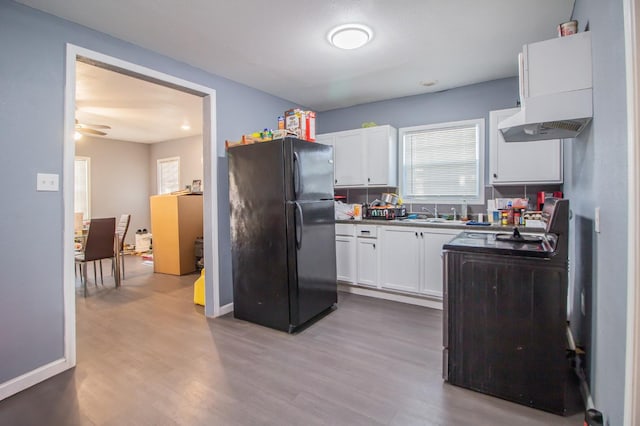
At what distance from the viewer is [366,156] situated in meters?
4.08

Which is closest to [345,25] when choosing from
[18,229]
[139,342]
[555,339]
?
[555,339]

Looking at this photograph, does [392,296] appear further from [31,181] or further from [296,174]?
[31,181]

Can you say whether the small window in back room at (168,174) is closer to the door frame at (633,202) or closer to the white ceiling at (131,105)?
the white ceiling at (131,105)

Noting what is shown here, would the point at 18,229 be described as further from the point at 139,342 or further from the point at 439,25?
the point at 439,25

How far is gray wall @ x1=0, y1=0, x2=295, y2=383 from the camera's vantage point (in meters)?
1.97

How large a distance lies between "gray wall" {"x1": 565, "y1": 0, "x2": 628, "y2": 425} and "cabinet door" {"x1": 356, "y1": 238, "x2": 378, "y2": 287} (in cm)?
203

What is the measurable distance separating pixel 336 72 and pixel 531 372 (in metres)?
3.03

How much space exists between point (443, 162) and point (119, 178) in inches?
280

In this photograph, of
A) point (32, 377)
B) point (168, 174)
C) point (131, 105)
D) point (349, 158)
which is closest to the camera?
point (32, 377)

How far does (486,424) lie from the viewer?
1.64 meters

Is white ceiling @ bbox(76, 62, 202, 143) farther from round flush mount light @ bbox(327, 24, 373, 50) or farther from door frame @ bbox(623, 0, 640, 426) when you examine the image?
door frame @ bbox(623, 0, 640, 426)

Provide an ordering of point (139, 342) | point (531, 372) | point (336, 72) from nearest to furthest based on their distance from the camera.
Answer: point (531, 372)
point (139, 342)
point (336, 72)

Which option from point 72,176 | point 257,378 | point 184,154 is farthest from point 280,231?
point 184,154

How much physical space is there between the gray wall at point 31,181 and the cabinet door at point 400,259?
2977 mm
